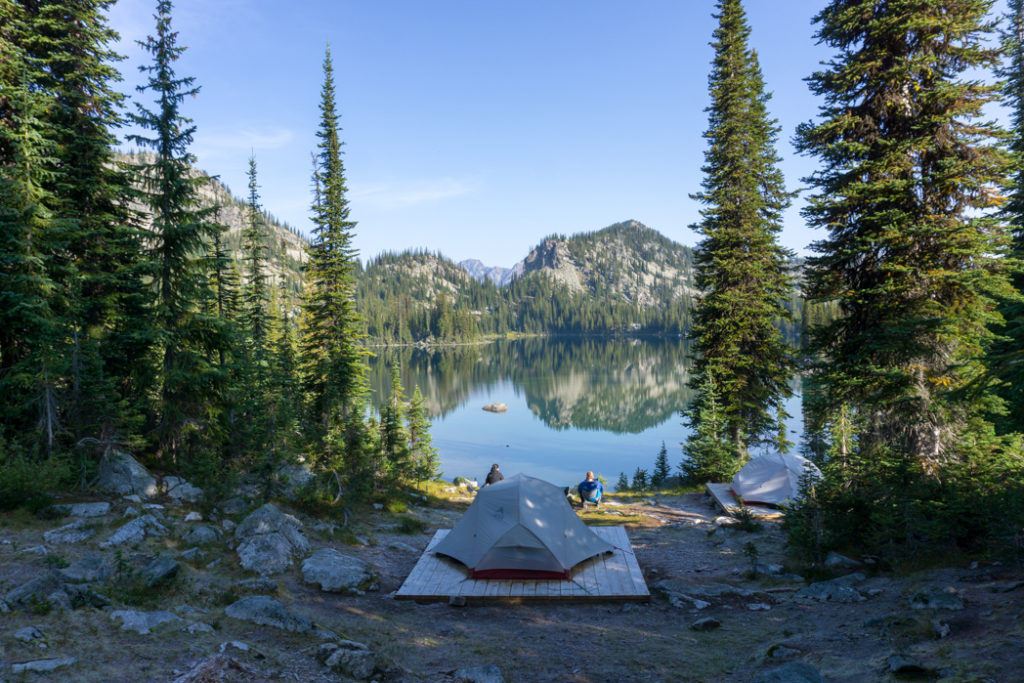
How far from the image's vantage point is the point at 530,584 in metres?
10.5

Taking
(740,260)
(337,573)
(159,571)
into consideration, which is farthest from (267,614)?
(740,260)

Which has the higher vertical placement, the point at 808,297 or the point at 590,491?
the point at 808,297

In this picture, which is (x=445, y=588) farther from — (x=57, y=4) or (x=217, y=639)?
Result: (x=57, y=4)

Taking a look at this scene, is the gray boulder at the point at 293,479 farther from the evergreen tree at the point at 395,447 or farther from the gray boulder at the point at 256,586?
the evergreen tree at the point at 395,447

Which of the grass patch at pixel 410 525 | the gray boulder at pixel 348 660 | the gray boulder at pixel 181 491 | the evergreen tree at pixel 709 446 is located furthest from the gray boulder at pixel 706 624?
the evergreen tree at pixel 709 446

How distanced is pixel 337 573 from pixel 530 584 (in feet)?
12.4

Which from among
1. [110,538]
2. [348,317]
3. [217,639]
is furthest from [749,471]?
[348,317]

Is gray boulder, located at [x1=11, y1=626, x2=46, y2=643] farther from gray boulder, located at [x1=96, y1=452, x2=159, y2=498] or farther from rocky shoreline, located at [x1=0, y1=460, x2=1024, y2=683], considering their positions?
gray boulder, located at [x1=96, y1=452, x2=159, y2=498]

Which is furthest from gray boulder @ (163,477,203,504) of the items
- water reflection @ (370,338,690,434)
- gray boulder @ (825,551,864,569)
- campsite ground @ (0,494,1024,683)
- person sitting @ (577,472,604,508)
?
water reflection @ (370,338,690,434)

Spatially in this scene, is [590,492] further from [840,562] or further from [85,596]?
[85,596]

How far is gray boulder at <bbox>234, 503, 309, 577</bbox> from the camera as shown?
9.66 metres

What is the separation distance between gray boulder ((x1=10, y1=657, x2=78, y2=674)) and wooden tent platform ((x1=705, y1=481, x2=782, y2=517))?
49.8 ft

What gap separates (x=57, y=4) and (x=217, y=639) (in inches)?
640

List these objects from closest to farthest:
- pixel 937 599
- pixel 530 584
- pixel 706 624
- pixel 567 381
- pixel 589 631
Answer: pixel 937 599
pixel 706 624
pixel 589 631
pixel 530 584
pixel 567 381
